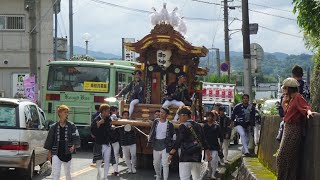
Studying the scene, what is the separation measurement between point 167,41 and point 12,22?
77.2 feet

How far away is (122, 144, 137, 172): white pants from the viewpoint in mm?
15945

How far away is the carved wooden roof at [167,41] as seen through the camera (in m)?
17.0

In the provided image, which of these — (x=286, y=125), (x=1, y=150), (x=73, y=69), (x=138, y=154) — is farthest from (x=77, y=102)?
(x=286, y=125)

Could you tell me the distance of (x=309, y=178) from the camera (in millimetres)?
7758

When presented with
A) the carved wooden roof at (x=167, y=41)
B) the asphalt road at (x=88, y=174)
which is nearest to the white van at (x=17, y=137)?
the asphalt road at (x=88, y=174)

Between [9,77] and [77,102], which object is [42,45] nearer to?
[9,77]

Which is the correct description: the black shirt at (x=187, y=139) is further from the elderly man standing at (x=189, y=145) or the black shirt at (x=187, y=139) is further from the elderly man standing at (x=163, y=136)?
the elderly man standing at (x=163, y=136)

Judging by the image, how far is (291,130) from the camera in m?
7.81

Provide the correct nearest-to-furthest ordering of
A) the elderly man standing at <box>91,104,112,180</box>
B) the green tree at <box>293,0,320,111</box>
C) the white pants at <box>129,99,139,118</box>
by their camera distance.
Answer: the green tree at <box>293,0,320,111</box> < the elderly man standing at <box>91,104,112,180</box> < the white pants at <box>129,99,139,118</box>

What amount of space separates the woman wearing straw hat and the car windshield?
668 centimetres

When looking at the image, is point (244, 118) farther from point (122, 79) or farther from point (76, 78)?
point (76, 78)

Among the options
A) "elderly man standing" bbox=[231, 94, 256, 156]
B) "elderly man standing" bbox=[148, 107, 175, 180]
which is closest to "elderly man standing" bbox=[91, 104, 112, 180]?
"elderly man standing" bbox=[148, 107, 175, 180]

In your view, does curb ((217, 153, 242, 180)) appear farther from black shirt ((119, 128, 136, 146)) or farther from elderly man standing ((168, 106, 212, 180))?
elderly man standing ((168, 106, 212, 180))

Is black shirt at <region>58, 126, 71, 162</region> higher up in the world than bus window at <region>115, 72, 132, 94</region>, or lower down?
lower down
